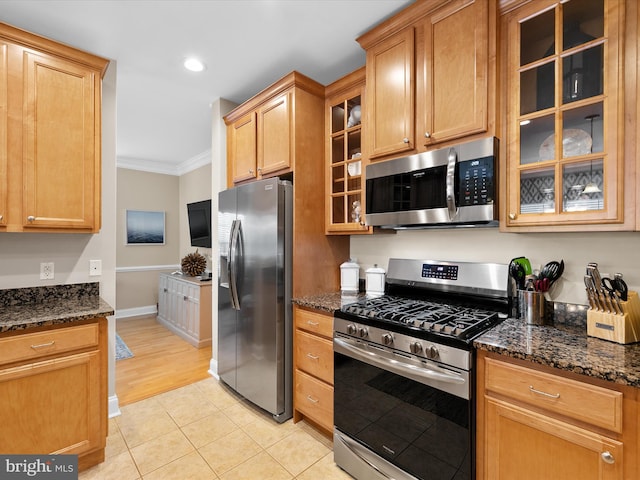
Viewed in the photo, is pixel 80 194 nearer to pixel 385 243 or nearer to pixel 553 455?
pixel 385 243

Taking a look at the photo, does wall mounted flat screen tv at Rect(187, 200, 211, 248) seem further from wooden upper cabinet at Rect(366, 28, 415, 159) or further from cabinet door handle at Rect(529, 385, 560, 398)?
cabinet door handle at Rect(529, 385, 560, 398)

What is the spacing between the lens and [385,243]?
2.52m

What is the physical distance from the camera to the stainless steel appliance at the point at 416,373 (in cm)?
143

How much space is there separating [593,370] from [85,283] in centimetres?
300

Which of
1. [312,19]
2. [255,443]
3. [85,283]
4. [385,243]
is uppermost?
[312,19]

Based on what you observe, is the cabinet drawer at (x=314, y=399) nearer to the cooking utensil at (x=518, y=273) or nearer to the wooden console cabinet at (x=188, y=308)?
the cooking utensil at (x=518, y=273)

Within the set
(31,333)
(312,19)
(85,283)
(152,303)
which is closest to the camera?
(31,333)

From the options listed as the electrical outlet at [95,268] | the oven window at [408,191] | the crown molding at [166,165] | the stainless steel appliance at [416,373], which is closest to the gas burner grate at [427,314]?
the stainless steel appliance at [416,373]

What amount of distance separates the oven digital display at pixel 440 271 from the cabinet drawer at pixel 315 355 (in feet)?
2.62

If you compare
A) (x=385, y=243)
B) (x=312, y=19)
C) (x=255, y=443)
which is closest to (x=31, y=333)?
(x=255, y=443)

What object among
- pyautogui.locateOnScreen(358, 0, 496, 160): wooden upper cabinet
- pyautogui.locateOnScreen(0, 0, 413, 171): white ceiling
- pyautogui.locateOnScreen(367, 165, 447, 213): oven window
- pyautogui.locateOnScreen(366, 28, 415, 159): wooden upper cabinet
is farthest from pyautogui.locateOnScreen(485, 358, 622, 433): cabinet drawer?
pyautogui.locateOnScreen(0, 0, 413, 171): white ceiling

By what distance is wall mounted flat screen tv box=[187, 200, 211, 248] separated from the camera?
4.96 m

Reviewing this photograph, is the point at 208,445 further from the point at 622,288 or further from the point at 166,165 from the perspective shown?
the point at 166,165

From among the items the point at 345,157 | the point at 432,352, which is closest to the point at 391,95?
the point at 345,157
